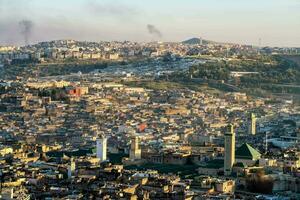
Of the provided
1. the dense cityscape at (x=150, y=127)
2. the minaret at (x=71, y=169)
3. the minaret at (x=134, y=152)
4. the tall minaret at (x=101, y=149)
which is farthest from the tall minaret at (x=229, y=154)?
the minaret at (x=71, y=169)

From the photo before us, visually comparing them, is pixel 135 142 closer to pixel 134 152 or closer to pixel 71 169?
pixel 134 152

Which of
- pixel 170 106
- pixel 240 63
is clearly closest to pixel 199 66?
pixel 240 63

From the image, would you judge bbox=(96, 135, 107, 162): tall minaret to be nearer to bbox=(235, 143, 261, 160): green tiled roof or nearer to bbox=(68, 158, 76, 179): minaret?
bbox=(68, 158, 76, 179): minaret

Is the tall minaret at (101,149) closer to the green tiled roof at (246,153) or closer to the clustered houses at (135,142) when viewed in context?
the clustered houses at (135,142)

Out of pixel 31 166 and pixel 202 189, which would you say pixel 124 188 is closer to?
pixel 202 189

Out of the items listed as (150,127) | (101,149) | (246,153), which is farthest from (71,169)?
(150,127)

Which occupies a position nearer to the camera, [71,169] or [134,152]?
[71,169]

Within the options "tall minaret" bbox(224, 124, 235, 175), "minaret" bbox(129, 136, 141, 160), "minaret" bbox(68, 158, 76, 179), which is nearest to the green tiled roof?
"tall minaret" bbox(224, 124, 235, 175)

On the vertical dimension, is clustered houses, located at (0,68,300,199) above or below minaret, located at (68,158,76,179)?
below
